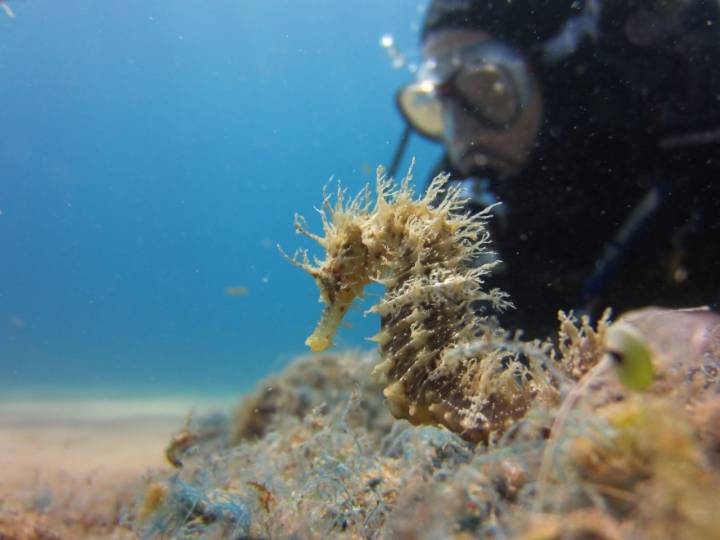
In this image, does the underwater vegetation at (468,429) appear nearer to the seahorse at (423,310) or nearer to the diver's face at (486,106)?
the seahorse at (423,310)

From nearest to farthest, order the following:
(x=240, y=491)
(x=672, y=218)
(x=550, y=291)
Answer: (x=240, y=491) → (x=672, y=218) → (x=550, y=291)

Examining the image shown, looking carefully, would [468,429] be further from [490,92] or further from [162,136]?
[162,136]

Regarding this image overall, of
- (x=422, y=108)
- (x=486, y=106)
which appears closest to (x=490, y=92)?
(x=486, y=106)

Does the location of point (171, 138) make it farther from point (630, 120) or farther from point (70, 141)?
point (630, 120)

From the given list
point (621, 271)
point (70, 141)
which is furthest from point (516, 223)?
point (70, 141)

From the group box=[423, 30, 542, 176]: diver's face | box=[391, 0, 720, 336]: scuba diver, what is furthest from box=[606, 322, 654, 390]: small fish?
box=[423, 30, 542, 176]: diver's face

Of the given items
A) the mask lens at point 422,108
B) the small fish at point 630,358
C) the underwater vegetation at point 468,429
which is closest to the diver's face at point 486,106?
the mask lens at point 422,108

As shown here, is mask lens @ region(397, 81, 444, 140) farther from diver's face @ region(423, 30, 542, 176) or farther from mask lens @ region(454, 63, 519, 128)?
mask lens @ region(454, 63, 519, 128)
